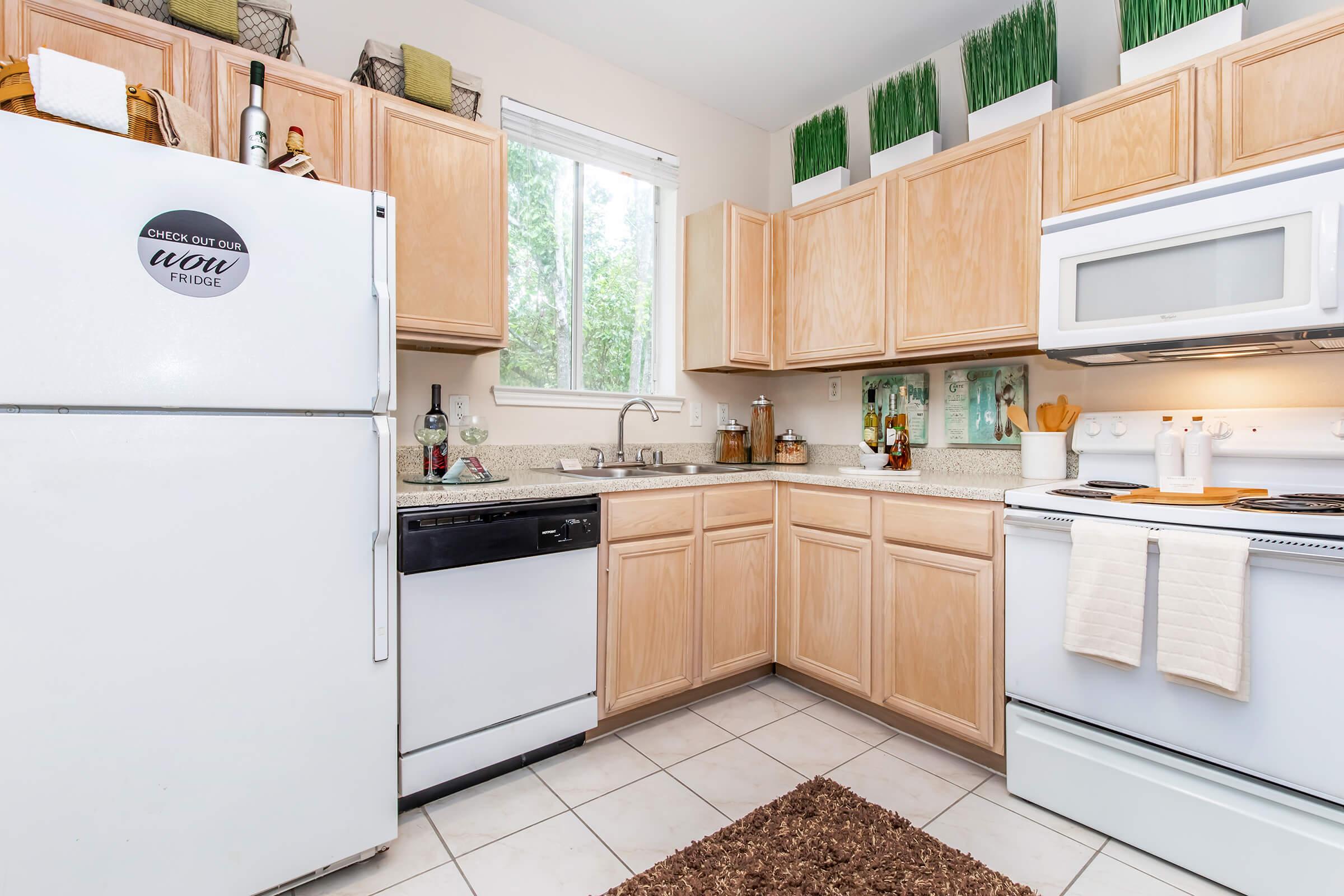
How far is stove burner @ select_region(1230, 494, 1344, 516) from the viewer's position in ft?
4.53

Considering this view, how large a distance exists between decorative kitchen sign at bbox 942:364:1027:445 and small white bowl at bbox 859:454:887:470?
314 millimetres

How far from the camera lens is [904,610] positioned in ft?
7.01

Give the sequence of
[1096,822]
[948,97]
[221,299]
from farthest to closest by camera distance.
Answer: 1. [948,97]
2. [1096,822]
3. [221,299]

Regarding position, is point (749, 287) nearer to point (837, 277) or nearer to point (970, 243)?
point (837, 277)

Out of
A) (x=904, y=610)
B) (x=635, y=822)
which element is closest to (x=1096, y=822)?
(x=904, y=610)

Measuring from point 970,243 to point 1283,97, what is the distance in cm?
84

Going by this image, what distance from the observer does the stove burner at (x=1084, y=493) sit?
1.72 m

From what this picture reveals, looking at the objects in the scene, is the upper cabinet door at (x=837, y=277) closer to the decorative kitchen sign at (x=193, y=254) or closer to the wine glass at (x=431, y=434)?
the wine glass at (x=431, y=434)

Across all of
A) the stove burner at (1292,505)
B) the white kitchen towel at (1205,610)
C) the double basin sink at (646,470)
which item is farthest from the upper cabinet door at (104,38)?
the stove burner at (1292,505)

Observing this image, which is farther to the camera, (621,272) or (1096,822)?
(621,272)

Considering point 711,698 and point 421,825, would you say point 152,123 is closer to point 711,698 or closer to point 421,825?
point 421,825

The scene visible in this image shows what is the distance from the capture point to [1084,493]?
5.87ft

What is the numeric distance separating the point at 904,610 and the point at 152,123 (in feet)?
7.99

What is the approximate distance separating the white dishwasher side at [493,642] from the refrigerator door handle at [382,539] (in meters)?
0.18
